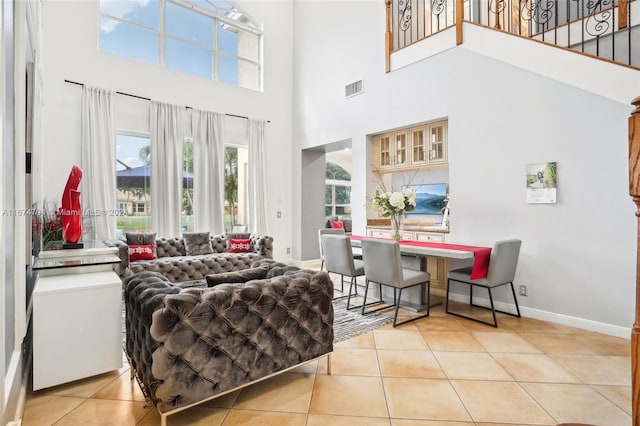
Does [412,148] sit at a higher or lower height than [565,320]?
higher

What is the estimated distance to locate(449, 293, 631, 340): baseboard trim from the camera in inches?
125

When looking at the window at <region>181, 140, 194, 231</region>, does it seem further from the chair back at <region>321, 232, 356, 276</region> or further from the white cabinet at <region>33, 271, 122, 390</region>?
the white cabinet at <region>33, 271, 122, 390</region>

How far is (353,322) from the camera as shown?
361 centimetres

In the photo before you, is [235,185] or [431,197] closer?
[431,197]

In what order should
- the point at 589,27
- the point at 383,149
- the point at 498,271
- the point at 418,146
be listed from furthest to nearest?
the point at 383,149 < the point at 418,146 < the point at 589,27 < the point at 498,271

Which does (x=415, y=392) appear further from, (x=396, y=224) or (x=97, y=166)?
(x=97, y=166)

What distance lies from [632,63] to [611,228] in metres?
1.69

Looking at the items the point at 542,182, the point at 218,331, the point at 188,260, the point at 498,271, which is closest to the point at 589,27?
the point at 542,182

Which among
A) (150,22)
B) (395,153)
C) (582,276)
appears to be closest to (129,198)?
(150,22)

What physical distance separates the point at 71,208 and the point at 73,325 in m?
1.05

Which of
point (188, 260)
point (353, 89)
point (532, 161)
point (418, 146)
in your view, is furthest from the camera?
point (353, 89)

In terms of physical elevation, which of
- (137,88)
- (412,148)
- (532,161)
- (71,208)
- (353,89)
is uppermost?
(353,89)

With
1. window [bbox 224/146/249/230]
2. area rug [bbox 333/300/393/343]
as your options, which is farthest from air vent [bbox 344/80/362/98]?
area rug [bbox 333/300/393/343]

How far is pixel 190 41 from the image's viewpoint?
6.35 meters
